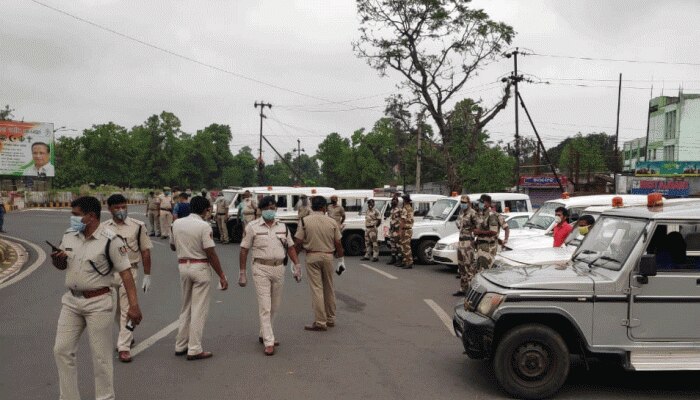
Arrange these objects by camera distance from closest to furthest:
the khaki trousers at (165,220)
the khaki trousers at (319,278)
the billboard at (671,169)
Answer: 1. the khaki trousers at (319,278)
2. the khaki trousers at (165,220)
3. the billboard at (671,169)

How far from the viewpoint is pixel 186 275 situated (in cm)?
662

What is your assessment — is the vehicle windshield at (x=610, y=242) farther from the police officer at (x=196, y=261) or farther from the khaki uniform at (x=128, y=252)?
the khaki uniform at (x=128, y=252)

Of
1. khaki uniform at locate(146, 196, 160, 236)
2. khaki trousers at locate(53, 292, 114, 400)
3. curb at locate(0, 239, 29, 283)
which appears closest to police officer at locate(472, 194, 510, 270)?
khaki trousers at locate(53, 292, 114, 400)

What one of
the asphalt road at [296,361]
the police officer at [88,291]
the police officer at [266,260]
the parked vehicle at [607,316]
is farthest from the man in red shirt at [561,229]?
the police officer at [88,291]

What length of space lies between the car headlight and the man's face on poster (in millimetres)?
44286

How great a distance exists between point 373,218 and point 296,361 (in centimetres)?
1017

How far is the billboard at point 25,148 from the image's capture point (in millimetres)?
42031

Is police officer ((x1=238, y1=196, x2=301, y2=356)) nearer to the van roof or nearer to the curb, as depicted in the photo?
the van roof

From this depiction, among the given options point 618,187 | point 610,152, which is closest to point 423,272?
point 618,187

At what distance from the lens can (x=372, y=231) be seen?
55.4 feet

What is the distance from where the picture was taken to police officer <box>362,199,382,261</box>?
54.5 feet

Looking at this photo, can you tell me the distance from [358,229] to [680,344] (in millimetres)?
13068

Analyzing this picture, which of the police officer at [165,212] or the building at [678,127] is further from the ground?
the building at [678,127]

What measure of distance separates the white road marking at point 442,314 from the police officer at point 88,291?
4.57 m
